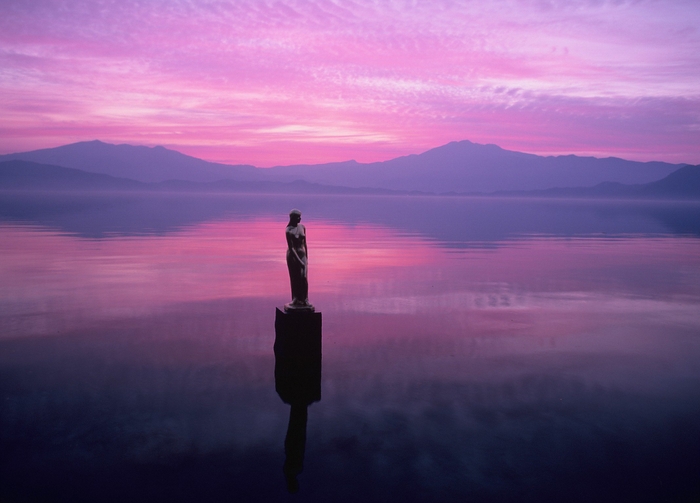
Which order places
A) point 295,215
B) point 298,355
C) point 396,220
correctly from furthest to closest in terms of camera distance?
point 396,220, point 295,215, point 298,355

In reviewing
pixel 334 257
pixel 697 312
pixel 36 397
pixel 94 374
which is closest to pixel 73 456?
pixel 36 397

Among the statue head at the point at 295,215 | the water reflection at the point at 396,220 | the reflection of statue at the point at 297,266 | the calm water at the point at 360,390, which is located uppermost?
the water reflection at the point at 396,220

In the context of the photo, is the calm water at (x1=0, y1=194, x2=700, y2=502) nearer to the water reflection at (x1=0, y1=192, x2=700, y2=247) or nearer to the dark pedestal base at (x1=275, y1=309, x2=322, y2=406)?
the dark pedestal base at (x1=275, y1=309, x2=322, y2=406)

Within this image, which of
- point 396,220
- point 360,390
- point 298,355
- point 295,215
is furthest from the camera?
point 396,220

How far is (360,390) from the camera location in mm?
10797

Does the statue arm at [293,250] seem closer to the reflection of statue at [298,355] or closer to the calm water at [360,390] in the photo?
the reflection of statue at [298,355]

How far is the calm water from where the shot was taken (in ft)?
25.9

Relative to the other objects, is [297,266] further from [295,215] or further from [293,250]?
[295,215]

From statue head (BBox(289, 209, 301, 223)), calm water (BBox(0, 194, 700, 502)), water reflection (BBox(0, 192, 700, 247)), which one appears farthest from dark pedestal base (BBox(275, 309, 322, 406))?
water reflection (BBox(0, 192, 700, 247))

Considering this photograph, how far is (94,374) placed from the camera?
36.7ft

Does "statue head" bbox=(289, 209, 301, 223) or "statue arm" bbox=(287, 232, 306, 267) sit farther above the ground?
"statue head" bbox=(289, 209, 301, 223)

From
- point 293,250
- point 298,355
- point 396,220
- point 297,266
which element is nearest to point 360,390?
point 298,355

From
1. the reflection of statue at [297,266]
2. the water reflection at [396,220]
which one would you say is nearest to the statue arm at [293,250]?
the reflection of statue at [297,266]

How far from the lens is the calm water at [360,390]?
7.89 metres
